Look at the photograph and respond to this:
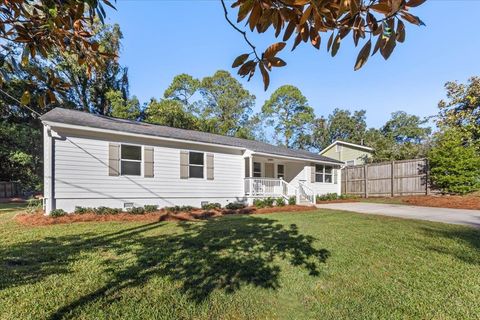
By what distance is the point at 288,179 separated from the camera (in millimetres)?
18688

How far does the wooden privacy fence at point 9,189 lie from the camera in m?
18.9

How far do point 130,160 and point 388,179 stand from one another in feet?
51.7

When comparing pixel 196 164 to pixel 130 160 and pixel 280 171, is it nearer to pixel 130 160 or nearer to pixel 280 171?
pixel 130 160

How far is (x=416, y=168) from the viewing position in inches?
635

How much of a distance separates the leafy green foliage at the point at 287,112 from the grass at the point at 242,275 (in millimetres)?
31990

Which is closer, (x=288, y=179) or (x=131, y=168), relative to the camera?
(x=131, y=168)

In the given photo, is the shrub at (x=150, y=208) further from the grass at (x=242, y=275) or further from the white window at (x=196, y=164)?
the grass at (x=242, y=275)

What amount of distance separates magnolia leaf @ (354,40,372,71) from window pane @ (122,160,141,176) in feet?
35.0

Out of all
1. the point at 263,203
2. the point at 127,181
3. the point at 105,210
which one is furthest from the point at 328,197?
the point at 105,210

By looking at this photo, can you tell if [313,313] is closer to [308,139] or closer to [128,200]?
[128,200]

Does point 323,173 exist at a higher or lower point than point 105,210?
higher

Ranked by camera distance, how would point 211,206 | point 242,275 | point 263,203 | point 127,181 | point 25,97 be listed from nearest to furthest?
point 25,97 → point 242,275 → point 127,181 → point 211,206 → point 263,203

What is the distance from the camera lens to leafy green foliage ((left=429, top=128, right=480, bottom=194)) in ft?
44.3

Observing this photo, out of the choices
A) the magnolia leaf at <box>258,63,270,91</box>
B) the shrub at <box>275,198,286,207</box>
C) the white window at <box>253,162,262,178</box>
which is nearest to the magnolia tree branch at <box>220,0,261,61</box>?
the magnolia leaf at <box>258,63,270,91</box>
